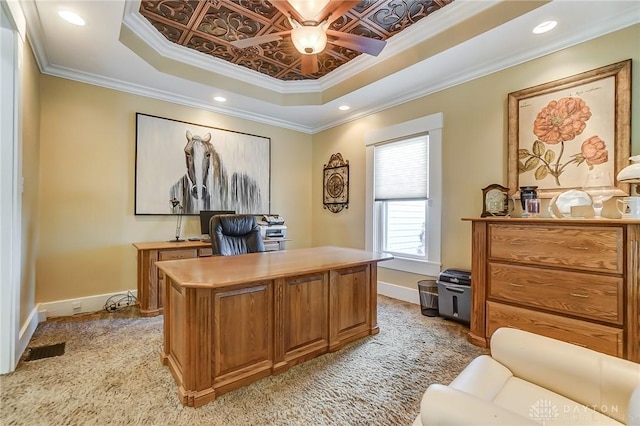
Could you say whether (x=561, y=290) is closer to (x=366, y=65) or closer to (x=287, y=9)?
(x=287, y=9)

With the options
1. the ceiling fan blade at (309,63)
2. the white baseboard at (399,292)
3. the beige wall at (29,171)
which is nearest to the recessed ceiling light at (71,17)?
the beige wall at (29,171)

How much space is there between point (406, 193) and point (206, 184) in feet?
9.16

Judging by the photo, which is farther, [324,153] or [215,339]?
[324,153]

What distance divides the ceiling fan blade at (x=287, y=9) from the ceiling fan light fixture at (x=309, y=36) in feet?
0.22

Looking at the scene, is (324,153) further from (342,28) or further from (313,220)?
(342,28)

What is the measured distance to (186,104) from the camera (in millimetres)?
4035

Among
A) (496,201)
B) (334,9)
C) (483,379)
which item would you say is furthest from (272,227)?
(483,379)

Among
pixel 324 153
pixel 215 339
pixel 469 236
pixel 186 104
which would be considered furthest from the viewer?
pixel 324 153

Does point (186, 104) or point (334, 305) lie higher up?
point (186, 104)

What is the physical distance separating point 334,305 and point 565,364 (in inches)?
61.4

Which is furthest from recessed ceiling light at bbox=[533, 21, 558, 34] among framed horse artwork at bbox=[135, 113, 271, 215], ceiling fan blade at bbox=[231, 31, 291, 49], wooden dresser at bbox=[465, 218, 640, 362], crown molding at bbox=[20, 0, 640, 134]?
framed horse artwork at bbox=[135, 113, 271, 215]

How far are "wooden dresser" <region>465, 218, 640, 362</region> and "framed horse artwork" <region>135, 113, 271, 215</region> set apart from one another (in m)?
3.23

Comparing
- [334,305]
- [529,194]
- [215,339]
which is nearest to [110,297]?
[215,339]

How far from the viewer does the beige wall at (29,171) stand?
95.8 inches
